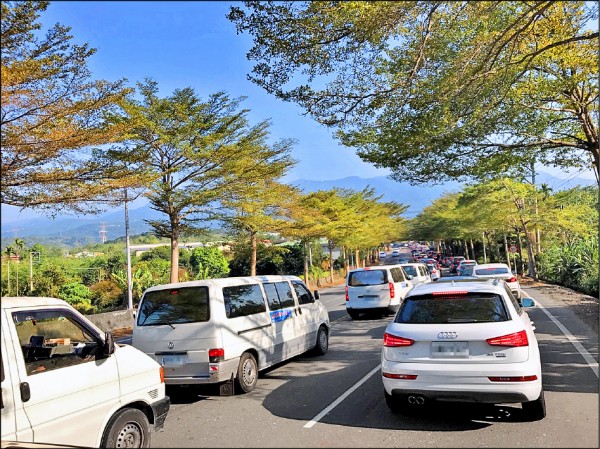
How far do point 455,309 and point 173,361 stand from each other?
399 cm

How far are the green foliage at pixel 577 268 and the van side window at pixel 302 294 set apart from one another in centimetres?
1539

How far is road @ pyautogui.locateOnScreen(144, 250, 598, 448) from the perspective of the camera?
4.99 m

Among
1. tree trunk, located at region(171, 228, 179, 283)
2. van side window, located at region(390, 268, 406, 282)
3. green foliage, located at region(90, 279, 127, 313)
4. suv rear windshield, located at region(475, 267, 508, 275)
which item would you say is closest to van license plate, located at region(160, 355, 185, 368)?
van side window, located at region(390, 268, 406, 282)

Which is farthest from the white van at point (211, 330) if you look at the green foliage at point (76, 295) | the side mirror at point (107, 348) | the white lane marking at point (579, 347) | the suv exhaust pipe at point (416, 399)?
the green foliage at point (76, 295)

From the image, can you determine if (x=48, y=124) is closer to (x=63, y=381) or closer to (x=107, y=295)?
(x=63, y=381)

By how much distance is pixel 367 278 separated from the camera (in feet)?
52.0

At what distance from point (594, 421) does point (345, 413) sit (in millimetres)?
2709

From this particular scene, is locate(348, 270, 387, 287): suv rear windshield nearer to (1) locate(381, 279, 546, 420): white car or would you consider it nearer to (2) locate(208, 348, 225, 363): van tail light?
(2) locate(208, 348, 225, 363): van tail light

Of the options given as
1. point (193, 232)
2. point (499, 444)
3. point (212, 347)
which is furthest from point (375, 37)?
point (193, 232)

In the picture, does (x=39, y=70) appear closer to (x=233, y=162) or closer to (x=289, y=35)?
(x=289, y=35)

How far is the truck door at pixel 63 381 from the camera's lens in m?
3.91

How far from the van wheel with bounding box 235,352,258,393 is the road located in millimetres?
156

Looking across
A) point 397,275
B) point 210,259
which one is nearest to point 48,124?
point 397,275

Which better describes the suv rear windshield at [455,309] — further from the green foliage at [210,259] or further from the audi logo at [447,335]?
the green foliage at [210,259]
